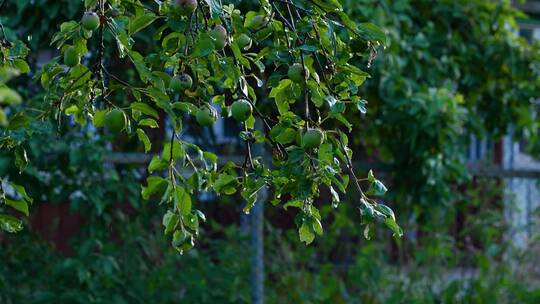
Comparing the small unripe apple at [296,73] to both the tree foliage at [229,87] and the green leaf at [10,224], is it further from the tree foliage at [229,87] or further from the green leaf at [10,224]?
the green leaf at [10,224]

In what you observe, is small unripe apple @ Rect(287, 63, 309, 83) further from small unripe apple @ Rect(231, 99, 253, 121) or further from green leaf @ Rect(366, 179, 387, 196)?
green leaf @ Rect(366, 179, 387, 196)

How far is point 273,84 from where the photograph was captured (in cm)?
259

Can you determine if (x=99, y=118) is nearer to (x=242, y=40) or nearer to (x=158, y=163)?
(x=158, y=163)

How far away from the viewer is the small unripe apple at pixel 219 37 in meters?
2.44

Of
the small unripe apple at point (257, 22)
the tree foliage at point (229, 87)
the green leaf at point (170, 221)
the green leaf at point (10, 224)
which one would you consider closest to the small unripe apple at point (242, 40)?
the tree foliage at point (229, 87)

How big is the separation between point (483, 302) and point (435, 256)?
41cm

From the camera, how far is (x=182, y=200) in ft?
8.19

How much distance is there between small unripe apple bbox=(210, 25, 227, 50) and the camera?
2.44 m

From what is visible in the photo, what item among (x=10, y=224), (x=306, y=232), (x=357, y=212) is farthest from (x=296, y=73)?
(x=357, y=212)

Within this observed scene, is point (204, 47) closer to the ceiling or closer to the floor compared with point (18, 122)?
closer to the ceiling

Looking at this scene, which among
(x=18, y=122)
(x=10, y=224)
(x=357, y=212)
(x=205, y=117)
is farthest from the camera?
(x=357, y=212)

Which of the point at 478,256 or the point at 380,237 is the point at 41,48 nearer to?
the point at 380,237

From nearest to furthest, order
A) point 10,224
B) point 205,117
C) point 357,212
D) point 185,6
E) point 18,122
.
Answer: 1. point 185,6
2. point 205,117
3. point 18,122
4. point 10,224
5. point 357,212

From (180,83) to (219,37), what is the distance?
0.49ft
